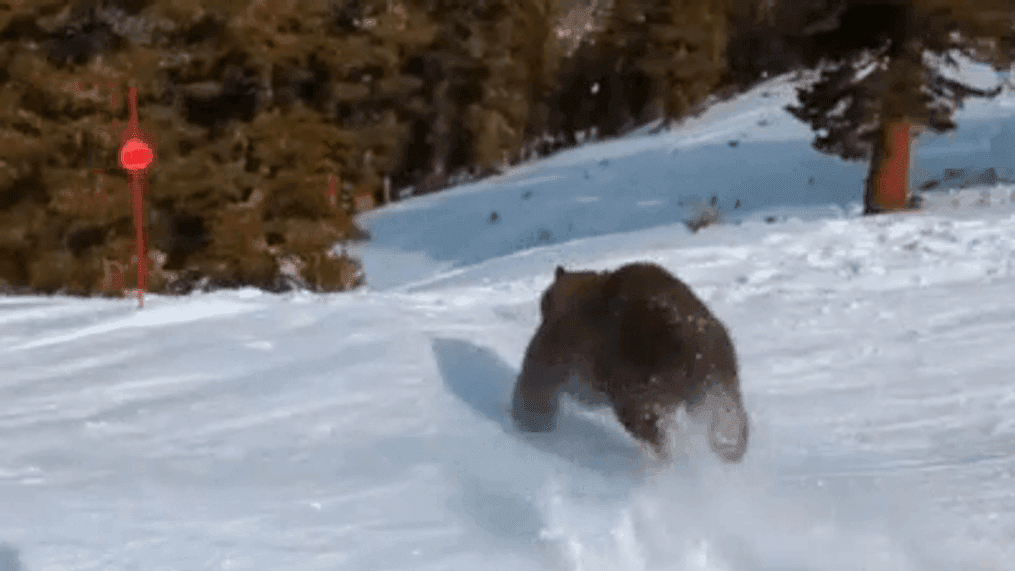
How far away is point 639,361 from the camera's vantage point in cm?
610

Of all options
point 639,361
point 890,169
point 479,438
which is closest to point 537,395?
point 479,438

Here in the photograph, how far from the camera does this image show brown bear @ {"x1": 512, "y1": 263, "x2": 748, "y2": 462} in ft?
19.6

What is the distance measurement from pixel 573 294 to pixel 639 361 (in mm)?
1198

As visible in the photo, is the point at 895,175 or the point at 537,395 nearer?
the point at 537,395

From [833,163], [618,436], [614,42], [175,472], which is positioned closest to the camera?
[175,472]

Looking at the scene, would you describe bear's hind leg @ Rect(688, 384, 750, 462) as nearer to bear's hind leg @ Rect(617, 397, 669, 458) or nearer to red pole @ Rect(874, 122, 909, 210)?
bear's hind leg @ Rect(617, 397, 669, 458)

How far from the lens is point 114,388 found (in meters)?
7.44

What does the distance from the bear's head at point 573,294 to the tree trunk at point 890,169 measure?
14.7 meters

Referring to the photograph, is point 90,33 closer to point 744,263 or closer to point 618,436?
point 744,263

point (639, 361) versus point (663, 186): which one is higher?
point (663, 186)

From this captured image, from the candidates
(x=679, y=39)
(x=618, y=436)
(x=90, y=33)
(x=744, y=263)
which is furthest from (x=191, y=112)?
(x=679, y=39)

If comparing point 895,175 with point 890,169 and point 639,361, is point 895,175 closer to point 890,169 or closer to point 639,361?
point 890,169

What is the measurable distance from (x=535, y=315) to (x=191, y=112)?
47.4ft

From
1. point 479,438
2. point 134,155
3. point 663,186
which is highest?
point 134,155
